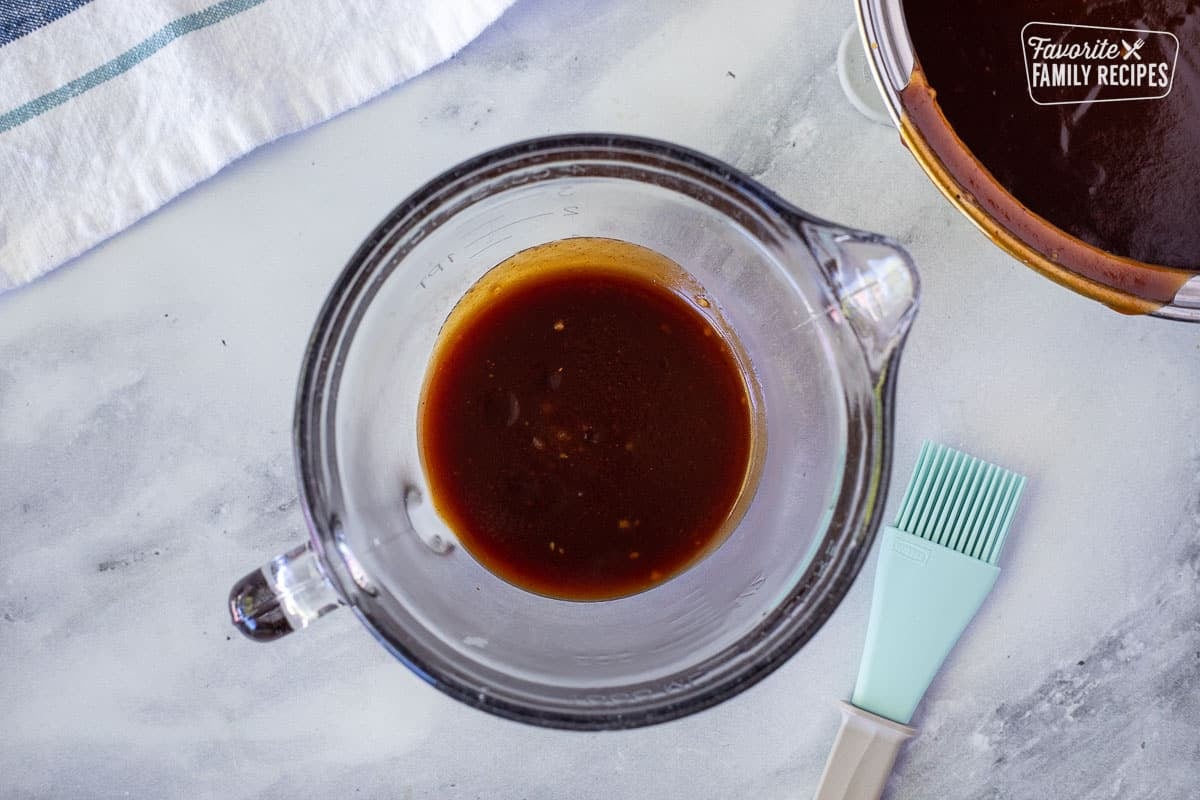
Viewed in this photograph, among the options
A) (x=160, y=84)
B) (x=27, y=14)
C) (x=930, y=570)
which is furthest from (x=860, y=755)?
(x=27, y=14)

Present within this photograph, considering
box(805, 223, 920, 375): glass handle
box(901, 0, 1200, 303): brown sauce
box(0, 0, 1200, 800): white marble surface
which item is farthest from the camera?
box(0, 0, 1200, 800): white marble surface

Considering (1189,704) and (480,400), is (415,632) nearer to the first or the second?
(480,400)

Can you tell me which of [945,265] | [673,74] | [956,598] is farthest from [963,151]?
[956,598]

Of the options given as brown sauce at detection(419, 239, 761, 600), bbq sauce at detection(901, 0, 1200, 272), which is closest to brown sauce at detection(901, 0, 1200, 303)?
bbq sauce at detection(901, 0, 1200, 272)

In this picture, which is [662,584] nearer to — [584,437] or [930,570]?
[584,437]

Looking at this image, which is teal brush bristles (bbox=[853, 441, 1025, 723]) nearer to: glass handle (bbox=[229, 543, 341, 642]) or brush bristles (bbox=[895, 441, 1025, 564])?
brush bristles (bbox=[895, 441, 1025, 564])

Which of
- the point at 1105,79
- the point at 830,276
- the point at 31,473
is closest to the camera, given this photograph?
the point at 830,276

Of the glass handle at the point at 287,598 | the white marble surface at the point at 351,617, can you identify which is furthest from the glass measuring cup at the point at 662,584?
the white marble surface at the point at 351,617
